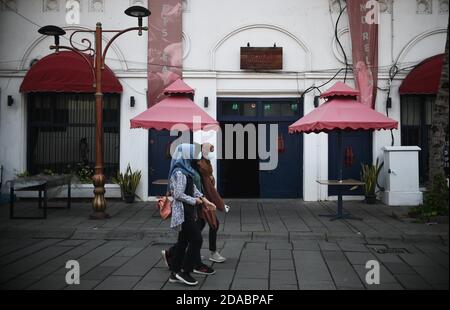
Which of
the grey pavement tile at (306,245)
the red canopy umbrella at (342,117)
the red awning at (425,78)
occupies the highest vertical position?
the red awning at (425,78)

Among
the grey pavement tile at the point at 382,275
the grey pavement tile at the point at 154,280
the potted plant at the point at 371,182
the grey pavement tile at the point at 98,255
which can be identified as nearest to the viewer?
the grey pavement tile at the point at 154,280

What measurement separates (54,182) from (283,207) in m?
6.06

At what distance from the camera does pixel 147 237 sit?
968 centimetres

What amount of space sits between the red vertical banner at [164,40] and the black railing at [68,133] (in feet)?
5.25

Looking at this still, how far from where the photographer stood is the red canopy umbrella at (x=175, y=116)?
10.5 meters

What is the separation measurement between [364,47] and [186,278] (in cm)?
1030

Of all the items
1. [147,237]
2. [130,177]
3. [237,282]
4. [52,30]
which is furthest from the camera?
[130,177]

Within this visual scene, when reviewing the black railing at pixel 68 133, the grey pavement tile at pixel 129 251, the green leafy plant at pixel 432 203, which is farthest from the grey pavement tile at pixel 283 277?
the black railing at pixel 68 133

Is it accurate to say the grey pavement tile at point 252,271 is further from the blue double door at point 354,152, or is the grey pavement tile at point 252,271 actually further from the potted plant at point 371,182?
the blue double door at point 354,152

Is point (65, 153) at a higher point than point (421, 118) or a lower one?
lower

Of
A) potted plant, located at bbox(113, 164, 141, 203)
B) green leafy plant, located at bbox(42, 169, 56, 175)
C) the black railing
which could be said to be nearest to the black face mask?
potted plant, located at bbox(113, 164, 141, 203)

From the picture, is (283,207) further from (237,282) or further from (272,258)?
(237,282)

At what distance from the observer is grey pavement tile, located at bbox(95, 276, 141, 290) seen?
19.6 feet

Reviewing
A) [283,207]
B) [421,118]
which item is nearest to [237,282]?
[283,207]
